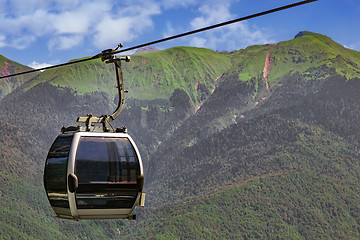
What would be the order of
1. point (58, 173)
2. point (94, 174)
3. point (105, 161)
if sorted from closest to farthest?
point (94, 174)
point (58, 173)
point (105, 161)

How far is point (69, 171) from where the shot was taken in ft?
50.3

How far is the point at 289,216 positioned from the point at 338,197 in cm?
1582

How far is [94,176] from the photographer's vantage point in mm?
A: 15555

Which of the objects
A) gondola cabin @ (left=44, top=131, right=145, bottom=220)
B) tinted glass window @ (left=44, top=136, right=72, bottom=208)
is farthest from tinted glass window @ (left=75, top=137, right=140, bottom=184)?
tinted glass window @ (left=44, top=136, right=72, bottom=208)

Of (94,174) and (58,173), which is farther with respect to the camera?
(58,173)

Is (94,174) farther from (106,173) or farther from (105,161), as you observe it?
(105,161)

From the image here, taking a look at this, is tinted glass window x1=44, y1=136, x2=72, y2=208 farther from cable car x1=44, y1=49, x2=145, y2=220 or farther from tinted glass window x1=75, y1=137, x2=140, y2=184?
tinted glass window x1=75, y1=137, x2=140, y2=184

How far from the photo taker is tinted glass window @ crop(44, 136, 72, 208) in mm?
15547

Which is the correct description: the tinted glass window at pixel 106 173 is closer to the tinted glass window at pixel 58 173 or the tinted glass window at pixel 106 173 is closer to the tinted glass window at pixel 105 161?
the tinted glass window at pixel 105 161

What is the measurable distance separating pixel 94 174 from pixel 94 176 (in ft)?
0.16

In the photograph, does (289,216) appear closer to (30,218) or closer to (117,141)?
(30,218)

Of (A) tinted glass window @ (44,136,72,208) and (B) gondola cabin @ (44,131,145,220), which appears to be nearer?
(B) gondola cabin @ (44,131,145,220)

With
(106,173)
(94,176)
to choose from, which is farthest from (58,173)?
(106,173)

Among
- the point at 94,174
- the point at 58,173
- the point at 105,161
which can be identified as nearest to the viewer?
the point at 94,174
